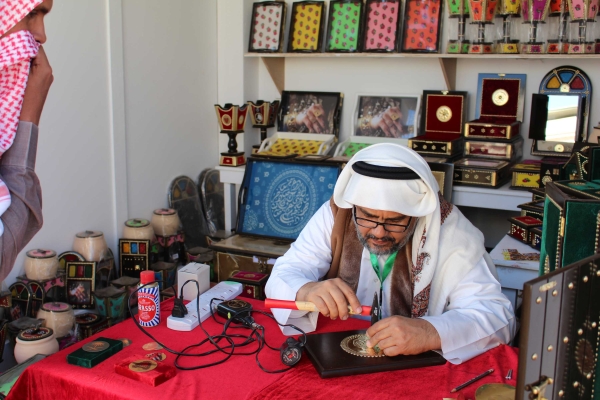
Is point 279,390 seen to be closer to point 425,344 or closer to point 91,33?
point 425,344

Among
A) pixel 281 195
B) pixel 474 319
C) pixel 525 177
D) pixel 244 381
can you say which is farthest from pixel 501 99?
pixel 244 381

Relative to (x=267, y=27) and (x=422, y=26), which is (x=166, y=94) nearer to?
(x=267, y=27)

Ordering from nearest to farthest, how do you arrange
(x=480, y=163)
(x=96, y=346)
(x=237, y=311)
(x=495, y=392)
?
(x=495, y=392) < (x=96, y=346) < (x=237, y=311) < (x=480, y=163)

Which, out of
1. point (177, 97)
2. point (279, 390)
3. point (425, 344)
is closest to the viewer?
point (279, 390)

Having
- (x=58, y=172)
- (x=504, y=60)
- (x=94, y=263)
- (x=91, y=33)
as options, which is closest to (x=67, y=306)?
(x=94, y=263)

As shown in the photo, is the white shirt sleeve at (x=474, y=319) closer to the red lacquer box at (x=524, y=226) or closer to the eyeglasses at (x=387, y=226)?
the eyeglasses at (x=387, y=226)

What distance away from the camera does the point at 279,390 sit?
5.16 ft

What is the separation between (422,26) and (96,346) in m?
3.30

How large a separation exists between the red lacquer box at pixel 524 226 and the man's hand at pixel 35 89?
2.32 m

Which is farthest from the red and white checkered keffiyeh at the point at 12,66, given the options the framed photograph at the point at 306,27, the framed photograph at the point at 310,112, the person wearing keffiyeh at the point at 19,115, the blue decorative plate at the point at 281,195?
the framed photograph at the point at 310,112

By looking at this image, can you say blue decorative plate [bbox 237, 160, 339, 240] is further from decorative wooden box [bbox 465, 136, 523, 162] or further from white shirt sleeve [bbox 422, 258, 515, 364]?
white shirt sleeve [bbox 422, 258, 515, 364]

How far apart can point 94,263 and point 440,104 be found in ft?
8.38

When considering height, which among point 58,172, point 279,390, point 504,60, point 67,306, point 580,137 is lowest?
point 67,306

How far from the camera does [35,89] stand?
137 cm
